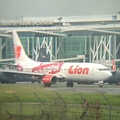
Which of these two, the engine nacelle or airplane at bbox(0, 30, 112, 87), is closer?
the engine nacelle

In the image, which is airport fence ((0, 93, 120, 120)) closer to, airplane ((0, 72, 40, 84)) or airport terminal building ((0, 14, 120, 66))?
airplane ((0, 72, 40, 84))

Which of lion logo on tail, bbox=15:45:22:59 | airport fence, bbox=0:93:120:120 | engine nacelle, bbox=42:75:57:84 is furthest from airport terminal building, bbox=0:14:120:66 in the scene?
airport fence, bbox=0:93:120:120

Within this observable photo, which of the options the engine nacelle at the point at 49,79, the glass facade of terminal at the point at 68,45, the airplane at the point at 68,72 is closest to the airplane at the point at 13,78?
the airplane at the point at 68,72

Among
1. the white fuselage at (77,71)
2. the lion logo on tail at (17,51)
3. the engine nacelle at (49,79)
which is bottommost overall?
the engine nacelle at (49,79)

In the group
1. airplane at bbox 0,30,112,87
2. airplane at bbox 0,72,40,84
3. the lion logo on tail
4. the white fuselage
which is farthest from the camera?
the lion logo on tail

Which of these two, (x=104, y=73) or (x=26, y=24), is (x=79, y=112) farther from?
(x=26, y=24)

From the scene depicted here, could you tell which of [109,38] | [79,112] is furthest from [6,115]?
[109,38]

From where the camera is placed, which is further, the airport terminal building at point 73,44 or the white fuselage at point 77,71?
the airport terminal building at point 73,44

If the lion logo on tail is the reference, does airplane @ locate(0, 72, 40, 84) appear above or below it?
below

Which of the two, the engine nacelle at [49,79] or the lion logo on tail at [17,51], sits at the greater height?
the lion logo on tail at [17,51]

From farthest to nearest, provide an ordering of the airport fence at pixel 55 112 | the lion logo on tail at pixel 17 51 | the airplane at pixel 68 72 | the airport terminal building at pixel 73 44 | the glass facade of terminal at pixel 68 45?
the glass facade of terminal at pixel 68 45
the airport terminal building at pixel 73 44
the lion logo on tail at pixel 17 51
the airplane at pixel 68 72
the airport fence at pixel 55 112

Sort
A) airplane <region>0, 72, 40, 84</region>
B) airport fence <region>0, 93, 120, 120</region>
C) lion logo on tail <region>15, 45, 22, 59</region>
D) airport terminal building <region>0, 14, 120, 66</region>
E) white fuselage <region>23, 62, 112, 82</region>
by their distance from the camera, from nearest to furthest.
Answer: airport fence <region>0, 93, 120, 120</region>, airplane <region>0, 72, 40, 84</region>, white fuselage <region>23, 62, 112, 82</region>, lion logo on tail <region>15, 45, 22, 59</region>, airport terminal building <region>0, 14, 120, 66</region>

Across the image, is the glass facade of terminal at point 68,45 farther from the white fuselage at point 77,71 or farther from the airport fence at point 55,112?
the airport fence at point 55,112

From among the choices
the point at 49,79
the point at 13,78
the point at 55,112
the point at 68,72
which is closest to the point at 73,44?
the point at 68,72
